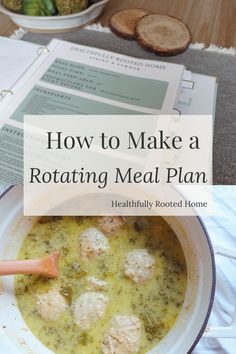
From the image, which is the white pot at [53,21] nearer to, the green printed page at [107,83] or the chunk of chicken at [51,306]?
the green printed page at [107,83]

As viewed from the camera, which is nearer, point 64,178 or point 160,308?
point 160,308

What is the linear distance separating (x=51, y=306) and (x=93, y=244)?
9 cm

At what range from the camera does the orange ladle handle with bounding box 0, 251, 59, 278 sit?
42 centimetres

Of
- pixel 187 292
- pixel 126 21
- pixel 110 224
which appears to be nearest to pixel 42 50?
pixel 126 21

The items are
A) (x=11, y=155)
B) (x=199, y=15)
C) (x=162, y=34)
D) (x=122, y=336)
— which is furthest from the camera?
(x=199, y=15)

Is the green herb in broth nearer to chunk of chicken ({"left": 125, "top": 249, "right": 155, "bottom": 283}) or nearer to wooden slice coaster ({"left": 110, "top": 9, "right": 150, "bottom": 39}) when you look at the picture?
chunk of chicken ({"left": 125, "top": 249, "right": 155, "bottom": 283})

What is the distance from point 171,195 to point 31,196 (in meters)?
0.16

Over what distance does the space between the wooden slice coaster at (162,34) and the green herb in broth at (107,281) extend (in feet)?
1.87

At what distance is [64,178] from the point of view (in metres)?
0.58

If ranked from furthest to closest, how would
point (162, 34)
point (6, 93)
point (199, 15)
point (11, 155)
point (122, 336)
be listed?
point (199, 15) → point (162, 34) → point (6, 93) → point (11, 155) → point (122, 336)

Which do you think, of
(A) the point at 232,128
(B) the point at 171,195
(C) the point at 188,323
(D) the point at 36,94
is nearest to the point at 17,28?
(D) the point at 36,94

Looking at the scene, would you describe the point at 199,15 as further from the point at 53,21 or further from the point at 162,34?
the point at 53,21

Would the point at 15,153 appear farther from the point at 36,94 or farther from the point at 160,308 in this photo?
the point at 160,308

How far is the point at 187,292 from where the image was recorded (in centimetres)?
42
